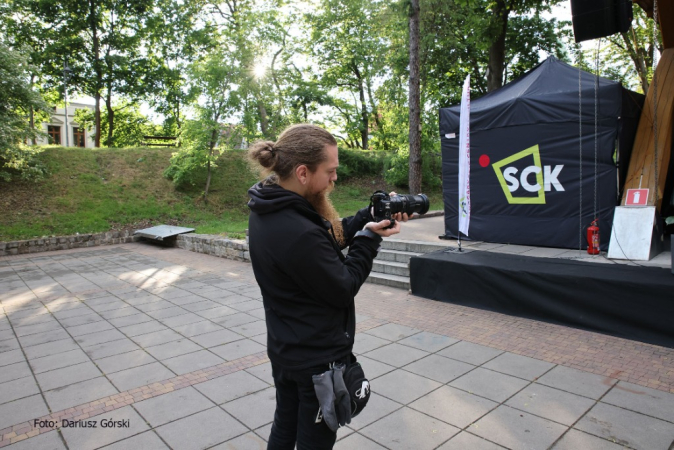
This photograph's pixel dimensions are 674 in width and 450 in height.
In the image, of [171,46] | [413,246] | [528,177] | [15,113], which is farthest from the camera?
[171,46]

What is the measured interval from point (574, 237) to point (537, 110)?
2250mm

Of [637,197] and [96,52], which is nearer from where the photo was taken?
[637,197]

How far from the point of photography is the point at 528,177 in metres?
7.58

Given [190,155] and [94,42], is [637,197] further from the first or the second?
[94,42]

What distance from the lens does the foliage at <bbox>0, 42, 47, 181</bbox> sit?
493 inches

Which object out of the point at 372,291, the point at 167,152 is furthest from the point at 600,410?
the point at 167,152

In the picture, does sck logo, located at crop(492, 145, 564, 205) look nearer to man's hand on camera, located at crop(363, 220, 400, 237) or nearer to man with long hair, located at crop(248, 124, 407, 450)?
man's hand on camera, located at crop(363, 220, 400, 237)

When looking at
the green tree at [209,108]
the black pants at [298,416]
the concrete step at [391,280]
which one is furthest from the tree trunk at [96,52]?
the black pants at [298,416]

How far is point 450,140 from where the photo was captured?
27.9 feet

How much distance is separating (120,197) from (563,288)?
570 inches

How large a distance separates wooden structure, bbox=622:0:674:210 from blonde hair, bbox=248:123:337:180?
6.60 metres

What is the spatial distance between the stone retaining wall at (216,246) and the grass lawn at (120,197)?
→ 0.81 m

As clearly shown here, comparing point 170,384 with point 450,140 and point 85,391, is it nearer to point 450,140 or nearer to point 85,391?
point 85,391

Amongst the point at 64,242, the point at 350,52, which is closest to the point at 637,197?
the point at 64,242
